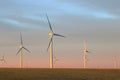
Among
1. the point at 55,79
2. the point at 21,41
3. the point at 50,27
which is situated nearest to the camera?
the point at 55,79

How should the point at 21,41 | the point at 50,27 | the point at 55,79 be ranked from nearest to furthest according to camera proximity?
the point at 55,79 < the point at 50,27 < the point at 21,41

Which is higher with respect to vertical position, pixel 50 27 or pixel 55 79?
pixel 50 27

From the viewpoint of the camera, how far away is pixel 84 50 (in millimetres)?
149125

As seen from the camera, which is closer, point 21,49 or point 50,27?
point 50,27

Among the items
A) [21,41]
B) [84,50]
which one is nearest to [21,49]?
[21,41]

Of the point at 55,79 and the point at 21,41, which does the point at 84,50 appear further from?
the point at 55,79

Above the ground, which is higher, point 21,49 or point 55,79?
point 21,49

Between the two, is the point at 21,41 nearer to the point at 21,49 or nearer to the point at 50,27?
the point at 21,49

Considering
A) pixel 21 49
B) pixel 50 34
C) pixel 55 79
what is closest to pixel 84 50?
pixel 21 49

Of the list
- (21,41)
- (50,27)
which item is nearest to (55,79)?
(50,27)

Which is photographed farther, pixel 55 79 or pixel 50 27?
pixel 50 27

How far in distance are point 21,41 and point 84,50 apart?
25238 mm

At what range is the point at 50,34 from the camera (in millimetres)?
117688

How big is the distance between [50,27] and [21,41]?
A: 3223cm
